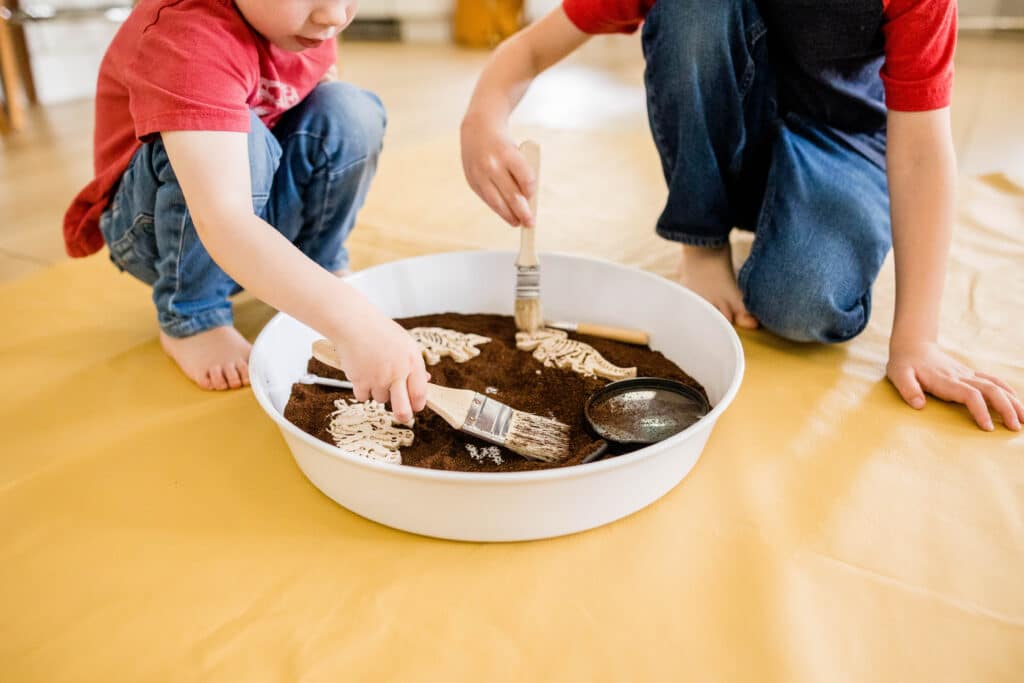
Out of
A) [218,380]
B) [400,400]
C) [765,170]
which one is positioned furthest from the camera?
[765,170]

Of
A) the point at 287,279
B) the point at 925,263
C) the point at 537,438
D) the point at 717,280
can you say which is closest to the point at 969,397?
the point at 925,263

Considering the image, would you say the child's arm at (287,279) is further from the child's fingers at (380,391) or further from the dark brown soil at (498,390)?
the dark brown soil at (498,390)

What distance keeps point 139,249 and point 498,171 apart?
50cm

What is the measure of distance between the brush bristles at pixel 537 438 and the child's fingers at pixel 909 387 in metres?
0.44

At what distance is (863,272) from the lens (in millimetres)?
1076

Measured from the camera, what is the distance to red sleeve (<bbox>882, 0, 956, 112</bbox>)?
914mm

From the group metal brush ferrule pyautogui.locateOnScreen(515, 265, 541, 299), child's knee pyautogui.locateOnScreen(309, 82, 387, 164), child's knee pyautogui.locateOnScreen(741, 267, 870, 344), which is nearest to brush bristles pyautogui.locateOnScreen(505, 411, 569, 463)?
metal brush ferrule pyautogui.locateOnScreen(515, 265, 541, 299)

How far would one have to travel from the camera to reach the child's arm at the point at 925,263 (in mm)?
928

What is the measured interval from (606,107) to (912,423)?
166 cm

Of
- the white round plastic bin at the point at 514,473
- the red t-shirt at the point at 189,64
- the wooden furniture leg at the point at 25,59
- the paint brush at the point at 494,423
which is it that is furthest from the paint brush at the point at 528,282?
the wooden furniture leg at the point at 25,59

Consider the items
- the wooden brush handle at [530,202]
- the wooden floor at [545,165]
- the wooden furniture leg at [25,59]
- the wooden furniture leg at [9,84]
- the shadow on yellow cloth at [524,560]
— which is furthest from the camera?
the wooden furniture leg at [25,59]

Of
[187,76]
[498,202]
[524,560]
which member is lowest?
[524,560]

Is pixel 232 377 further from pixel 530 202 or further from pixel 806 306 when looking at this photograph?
pixel 806 306

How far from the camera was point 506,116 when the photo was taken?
996 millimetres
